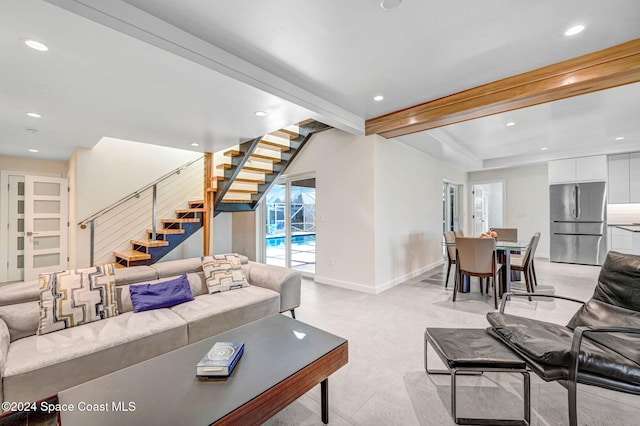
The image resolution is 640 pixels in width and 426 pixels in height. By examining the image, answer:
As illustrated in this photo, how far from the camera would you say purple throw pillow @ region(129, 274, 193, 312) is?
242 centimetres

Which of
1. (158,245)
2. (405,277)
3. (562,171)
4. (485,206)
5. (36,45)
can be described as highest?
(36,45)

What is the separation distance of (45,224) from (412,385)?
7.00 meters

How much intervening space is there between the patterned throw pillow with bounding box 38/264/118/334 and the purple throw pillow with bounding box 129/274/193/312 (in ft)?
0.53

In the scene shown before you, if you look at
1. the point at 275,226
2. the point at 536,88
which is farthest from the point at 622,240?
the point at 275,226

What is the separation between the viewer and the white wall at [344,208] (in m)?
4.22

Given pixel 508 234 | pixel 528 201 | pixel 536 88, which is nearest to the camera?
pixel 536 88

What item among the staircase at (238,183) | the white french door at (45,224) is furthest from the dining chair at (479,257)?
the white french door at (45,224)

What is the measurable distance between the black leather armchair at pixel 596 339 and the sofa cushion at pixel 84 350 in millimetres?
2464

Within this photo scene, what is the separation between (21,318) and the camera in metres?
1.96

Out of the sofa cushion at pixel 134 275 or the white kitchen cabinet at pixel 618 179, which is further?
the white kitchen cabinet at pixel 618 179

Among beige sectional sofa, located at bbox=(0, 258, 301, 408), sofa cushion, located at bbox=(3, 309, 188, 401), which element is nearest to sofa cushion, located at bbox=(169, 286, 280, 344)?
beige sectional sofa, located at bbox=(0, 258, 301, 408)

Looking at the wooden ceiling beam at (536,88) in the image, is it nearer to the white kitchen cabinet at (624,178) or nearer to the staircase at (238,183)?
the staircase at (238,183)

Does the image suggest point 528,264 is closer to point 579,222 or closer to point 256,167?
point 579,222

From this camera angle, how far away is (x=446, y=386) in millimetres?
1919
